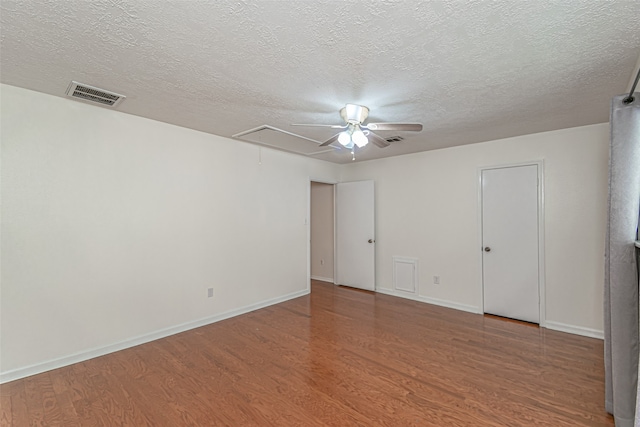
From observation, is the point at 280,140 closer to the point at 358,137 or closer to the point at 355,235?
the point at 358,137

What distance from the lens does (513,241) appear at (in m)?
3.93

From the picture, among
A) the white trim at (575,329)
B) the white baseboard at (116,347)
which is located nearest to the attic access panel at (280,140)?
the white baseboard at (116,347)

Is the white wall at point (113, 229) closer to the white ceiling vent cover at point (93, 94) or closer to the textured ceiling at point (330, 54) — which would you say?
the white ceiling vent cover at point (93, 94)

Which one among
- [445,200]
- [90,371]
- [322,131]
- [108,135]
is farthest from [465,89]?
[90,371]

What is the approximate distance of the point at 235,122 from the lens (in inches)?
131

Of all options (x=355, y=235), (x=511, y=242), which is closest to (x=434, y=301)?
(x=511, y=242)

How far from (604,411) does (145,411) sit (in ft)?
10.9

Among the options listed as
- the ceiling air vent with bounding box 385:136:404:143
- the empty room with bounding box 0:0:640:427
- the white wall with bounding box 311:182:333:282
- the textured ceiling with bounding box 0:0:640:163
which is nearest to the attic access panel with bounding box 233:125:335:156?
the empty room with bounding box 0:0:640:427

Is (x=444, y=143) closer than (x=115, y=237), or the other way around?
(x=115, y=237)

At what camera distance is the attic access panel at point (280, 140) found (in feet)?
12.0

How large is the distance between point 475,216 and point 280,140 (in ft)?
9.95

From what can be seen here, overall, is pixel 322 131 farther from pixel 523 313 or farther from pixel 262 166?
pixel 523 313

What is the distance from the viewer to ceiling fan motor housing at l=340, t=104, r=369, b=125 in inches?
106

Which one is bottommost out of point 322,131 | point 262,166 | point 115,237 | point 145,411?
point 145,411
